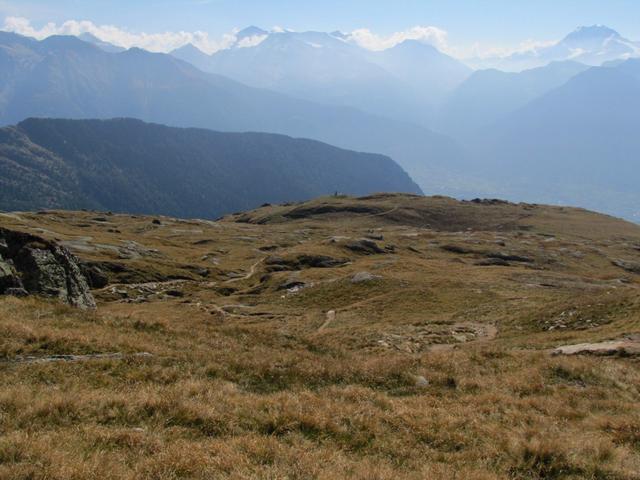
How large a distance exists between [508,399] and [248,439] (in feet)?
28.5

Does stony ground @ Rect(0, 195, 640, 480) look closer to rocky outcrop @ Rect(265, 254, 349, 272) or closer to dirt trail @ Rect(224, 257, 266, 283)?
dirt trail @ Rect(224, 257, 266, 283)

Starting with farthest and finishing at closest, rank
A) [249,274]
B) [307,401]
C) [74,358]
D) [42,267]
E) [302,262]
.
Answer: [302,262]
[249,274]
[42,267]
[74,358]
[307,401]

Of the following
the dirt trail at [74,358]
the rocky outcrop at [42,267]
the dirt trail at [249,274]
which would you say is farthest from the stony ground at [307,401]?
the dirt trail at [249,274]

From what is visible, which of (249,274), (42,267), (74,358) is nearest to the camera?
(74,358)

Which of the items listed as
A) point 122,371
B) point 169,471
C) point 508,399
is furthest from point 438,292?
point 169,471

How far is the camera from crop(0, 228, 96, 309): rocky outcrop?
29375mm

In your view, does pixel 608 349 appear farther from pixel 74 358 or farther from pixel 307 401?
pixel 74 358

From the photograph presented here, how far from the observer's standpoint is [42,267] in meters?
30.4

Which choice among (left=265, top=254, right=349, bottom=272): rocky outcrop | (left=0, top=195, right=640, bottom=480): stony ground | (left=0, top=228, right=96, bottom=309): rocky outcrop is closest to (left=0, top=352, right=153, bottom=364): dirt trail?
(left=0, top=195, right=640, bottom=480): stony ground

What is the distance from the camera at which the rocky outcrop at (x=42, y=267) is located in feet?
96.4

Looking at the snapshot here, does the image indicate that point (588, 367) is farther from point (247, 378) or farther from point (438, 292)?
point (438, 292)

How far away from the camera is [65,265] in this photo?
3241 cm

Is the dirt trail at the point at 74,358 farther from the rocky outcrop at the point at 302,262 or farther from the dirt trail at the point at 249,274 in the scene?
the rocky outcrop at the point at 302,262

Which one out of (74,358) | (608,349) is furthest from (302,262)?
(74,358)
